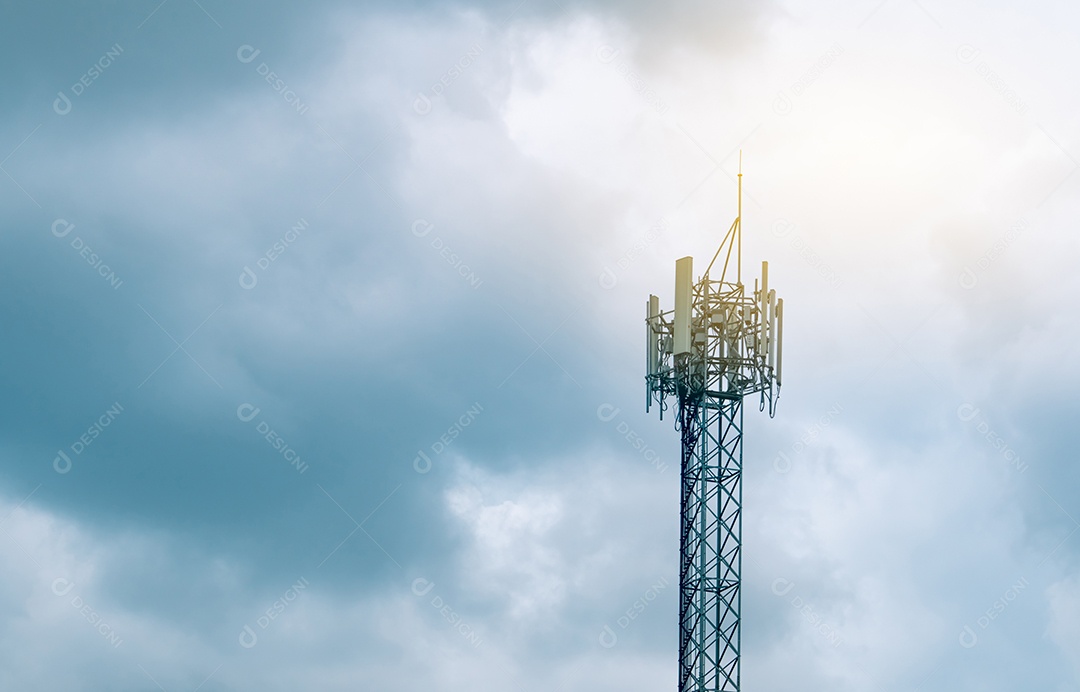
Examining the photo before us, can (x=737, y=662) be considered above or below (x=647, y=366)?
below

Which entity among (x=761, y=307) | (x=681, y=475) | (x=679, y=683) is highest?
(x=761, y=307)

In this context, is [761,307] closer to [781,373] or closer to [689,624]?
[781,373]

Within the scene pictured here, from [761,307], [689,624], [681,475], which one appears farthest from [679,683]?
[761,307]

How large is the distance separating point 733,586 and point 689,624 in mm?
3011

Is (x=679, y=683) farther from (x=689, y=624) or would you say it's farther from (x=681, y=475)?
(x=681, y=475)

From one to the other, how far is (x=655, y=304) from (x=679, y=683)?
2037 centimetres

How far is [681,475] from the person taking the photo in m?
122

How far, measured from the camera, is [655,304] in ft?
411

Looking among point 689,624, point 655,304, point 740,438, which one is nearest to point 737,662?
point 689,624

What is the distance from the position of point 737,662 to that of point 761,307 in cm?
1883

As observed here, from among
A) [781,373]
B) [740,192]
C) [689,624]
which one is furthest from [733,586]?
[740,192]

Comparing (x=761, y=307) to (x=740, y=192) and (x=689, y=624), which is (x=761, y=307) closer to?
(x=740, y=192)

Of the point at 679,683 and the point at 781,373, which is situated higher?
the point at 781,373

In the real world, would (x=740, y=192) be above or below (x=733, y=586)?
above
